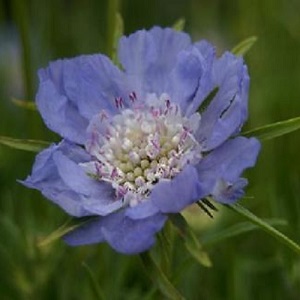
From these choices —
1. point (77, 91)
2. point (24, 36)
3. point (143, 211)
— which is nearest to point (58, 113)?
point (77, 91)

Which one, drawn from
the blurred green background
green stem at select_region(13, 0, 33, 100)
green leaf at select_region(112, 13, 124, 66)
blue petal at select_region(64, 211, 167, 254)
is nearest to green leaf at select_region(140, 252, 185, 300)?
blue petal at select_region(64, 211, 167, 254)

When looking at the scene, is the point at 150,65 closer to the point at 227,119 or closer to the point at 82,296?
the point at 227,119

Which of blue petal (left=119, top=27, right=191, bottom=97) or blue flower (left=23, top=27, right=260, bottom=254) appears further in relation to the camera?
blue petal (left=119, top=27, right=191, bottom=97)

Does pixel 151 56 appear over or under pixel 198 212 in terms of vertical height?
over

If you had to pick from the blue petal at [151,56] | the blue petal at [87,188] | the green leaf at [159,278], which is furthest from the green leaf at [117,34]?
the green leaf at [159,278]

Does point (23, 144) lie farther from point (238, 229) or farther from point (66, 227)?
point (238, 229)

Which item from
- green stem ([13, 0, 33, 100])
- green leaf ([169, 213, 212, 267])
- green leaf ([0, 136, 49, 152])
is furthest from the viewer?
green stem ([13, 0, 33, 100])

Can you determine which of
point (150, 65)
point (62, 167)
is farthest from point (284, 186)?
point (62, 167)

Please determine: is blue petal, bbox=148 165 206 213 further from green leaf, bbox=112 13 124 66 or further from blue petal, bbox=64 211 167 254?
green leaf, bbox=112 13 124 66
